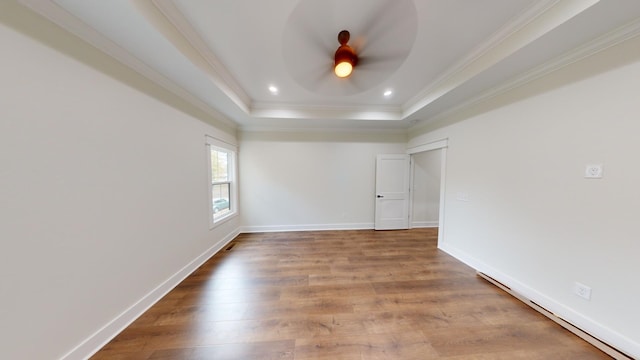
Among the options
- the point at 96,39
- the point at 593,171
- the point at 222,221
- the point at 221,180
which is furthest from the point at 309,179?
the point at 593,171

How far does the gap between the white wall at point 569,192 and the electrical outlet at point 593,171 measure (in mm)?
34

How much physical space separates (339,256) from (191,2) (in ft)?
11.3

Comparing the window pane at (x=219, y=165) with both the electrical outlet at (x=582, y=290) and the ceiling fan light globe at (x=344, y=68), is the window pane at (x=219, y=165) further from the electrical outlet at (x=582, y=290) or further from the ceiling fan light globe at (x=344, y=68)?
the electrical outlet at (x=582, y=290)

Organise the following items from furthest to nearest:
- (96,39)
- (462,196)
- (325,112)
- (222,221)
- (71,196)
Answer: (325,112) < (222,221) < (462,196) < (96,39) < (71,196)

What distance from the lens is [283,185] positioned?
14.9 ft

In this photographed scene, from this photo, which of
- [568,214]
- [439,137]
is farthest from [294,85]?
[568,214]

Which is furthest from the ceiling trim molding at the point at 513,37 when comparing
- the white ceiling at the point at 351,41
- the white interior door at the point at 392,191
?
the white interior door at the point at 392,191

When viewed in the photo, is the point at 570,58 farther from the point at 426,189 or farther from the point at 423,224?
the point at 423,224

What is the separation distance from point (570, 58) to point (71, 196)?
168 inches

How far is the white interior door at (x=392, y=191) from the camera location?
4637 mm

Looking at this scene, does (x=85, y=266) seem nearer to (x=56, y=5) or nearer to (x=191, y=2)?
(x=56, y=5)

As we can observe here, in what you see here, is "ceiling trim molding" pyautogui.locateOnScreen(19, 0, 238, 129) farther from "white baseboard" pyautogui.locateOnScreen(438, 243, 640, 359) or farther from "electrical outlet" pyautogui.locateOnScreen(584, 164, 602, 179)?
"white baseboard" pyautogui.locateOnScreen(438, 243, 640, 359)

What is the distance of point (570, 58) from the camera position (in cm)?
175

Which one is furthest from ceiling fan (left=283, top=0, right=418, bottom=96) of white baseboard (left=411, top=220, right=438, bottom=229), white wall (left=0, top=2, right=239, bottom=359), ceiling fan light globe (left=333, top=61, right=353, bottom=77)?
white baseboard (left=411, top=220, right=438, bottom=229)
